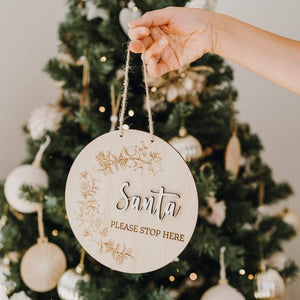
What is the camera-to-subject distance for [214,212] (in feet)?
2.89

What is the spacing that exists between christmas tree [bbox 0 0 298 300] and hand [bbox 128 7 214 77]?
24cm

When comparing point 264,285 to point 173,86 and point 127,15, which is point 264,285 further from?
point 127,15

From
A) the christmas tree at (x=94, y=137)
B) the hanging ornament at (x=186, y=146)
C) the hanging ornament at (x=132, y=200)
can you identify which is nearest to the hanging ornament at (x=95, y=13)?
the christmas tree at (x=94, y=137)

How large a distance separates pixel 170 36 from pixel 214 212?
48cm

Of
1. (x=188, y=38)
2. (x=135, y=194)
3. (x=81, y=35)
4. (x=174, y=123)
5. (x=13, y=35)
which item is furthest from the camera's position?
(x=13, y=35)

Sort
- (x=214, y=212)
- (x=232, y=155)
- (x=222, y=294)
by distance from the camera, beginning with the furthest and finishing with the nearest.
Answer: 1. (x=232, y=155)
2. (x=214, y=212)
3. (x=222, y=294)

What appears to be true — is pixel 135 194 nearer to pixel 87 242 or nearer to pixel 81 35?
pixel 87 242

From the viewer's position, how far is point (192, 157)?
2.86ft

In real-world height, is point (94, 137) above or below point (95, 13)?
below

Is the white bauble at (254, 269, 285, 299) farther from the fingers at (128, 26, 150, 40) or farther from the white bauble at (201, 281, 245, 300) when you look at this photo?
the fingers at (128, 26, 150, 40)

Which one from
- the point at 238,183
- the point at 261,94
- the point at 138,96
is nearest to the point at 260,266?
the point at 238,183

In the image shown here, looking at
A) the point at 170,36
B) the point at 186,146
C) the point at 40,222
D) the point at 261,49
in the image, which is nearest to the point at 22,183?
the point at 40,222

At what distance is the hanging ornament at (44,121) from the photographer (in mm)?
958

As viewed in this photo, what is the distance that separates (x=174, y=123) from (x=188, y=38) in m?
0.29
